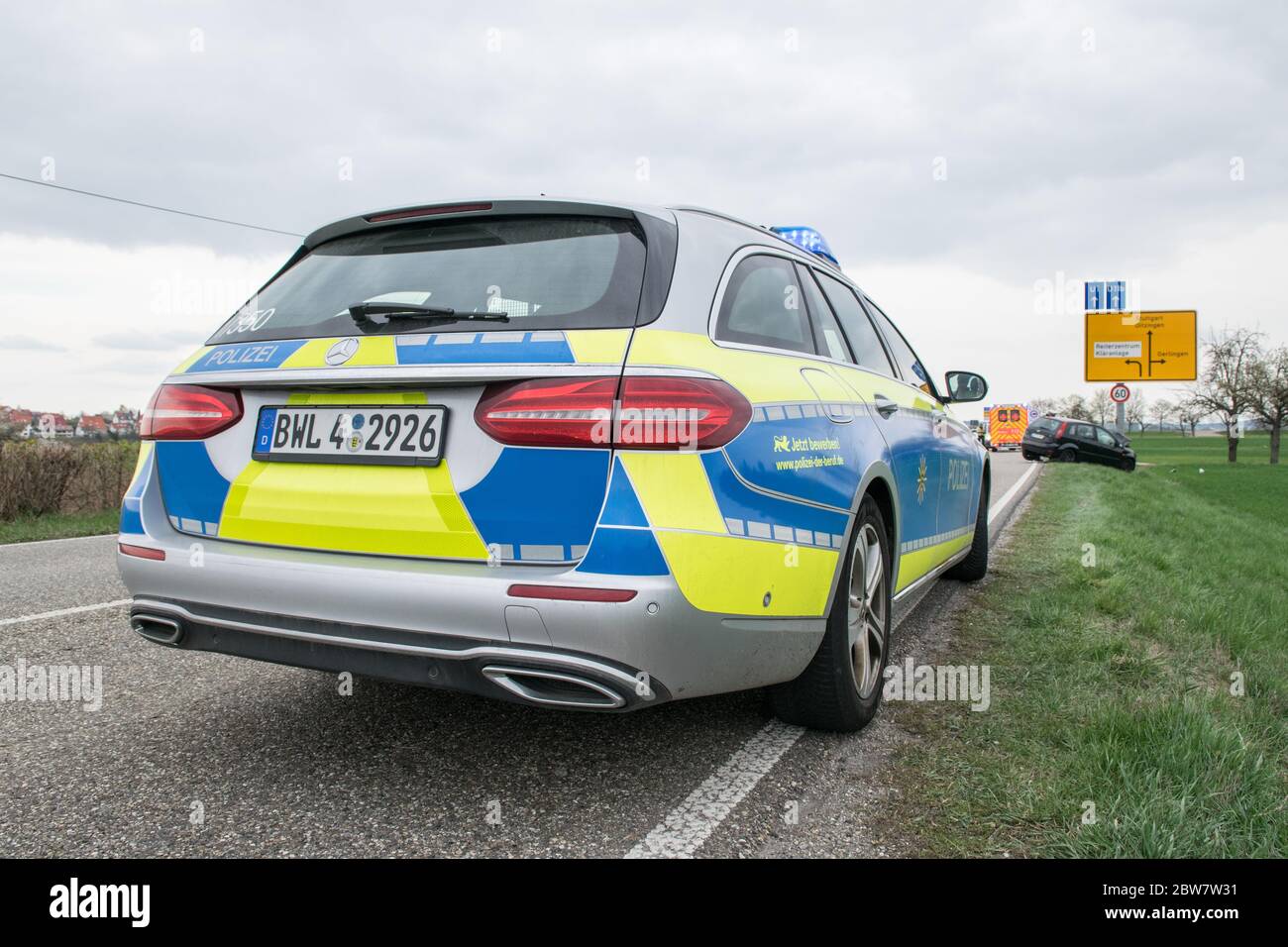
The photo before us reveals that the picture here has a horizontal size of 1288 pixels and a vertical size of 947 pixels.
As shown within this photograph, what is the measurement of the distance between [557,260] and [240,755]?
182 centimetres

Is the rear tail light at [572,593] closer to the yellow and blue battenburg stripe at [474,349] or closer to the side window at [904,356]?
the yellow and blue battenburg stripe at [474,349]

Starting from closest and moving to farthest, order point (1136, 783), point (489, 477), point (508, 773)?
1. point (489, 477)
2. point (1136, 783)
3. point (508, 773)

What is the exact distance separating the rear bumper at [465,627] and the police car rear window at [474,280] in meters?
0.67

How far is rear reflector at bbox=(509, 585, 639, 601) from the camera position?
2279 millimetres

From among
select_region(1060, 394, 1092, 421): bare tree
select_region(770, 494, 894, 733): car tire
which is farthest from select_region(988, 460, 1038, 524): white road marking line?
select_region(1060, 394, 1092, 421): bare tree

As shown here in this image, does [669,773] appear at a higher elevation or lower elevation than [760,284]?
lower

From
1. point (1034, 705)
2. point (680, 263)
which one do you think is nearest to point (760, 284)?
point (680, 263)

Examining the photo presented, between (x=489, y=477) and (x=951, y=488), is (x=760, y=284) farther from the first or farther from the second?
(x=951, y=488)

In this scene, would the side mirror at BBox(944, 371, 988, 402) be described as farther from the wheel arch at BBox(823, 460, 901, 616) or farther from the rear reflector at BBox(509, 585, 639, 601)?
the rear reflector at BBox(509, 585, 639, 601)

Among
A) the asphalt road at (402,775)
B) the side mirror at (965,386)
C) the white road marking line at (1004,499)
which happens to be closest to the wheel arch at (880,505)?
the asphalt road at (402,775)

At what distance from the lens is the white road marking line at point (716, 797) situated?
242cm

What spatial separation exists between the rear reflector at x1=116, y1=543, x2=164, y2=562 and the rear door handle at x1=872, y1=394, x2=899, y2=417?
252 centimetres

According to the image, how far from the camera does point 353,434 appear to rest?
8.46 ft
